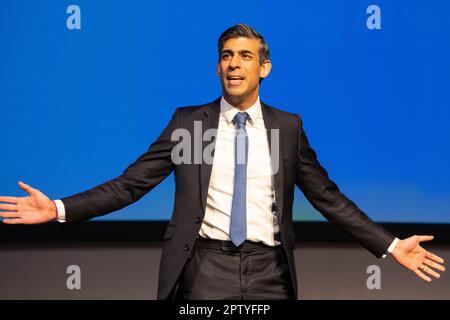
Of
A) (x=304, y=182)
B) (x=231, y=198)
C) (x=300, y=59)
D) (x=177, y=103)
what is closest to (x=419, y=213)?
(x=300, y=59)

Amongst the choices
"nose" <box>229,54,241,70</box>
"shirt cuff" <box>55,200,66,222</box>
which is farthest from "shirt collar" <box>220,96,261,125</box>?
"shirt cuff" <box>55,200,66,222</box>

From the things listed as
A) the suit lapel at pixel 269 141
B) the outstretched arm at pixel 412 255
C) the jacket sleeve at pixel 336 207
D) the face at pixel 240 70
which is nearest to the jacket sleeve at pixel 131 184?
the suit lapel at pixel 269 141

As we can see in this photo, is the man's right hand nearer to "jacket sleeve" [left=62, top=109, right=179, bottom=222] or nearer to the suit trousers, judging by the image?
"jacket sleeve" [left=62, top=109, right=179, bottom=222]

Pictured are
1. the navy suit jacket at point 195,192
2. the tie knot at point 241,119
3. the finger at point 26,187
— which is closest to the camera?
the finger at point 26,187

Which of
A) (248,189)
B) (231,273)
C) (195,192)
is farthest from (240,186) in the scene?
(231,273)

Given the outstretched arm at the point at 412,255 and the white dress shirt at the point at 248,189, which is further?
the outstretched arm at the point at 412,255

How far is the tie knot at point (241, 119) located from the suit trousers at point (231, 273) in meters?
0.40

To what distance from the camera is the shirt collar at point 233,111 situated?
2.46 metres

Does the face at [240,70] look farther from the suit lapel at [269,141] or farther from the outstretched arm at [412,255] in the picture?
the outstretched arm at [412,255]

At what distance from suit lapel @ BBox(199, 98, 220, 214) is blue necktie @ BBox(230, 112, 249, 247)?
7 cm

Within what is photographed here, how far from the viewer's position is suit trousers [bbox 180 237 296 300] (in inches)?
90.6

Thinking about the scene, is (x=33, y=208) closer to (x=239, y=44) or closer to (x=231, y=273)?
(x=231, y=273)

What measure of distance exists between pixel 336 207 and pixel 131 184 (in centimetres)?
70

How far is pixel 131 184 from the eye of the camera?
2.40 metres
